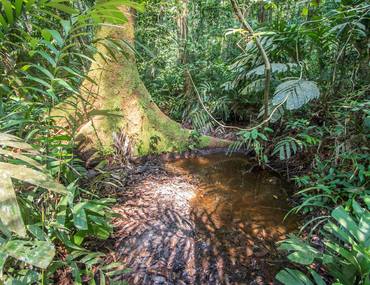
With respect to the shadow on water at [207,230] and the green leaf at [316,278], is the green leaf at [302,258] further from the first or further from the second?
the shadow on water at [207,230]

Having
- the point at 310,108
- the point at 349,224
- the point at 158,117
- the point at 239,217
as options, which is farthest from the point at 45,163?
the point at 310,108

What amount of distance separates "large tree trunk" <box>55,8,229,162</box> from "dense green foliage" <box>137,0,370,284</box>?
1.67 feet

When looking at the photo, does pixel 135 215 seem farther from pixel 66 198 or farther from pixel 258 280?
pixel 258 280

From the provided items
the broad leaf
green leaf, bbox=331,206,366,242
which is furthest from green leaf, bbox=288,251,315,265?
the broad leaf

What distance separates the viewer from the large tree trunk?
136 inches

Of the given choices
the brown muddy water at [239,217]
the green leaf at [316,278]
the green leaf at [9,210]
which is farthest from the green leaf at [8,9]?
the green leaf at [316,278]

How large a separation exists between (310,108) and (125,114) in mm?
2450

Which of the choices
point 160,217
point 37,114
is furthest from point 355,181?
point 37,114

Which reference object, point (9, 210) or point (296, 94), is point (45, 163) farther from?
point (296, 94)

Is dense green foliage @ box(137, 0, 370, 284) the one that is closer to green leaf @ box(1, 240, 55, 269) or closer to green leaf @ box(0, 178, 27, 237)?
green leaf @ box(1, 240, 55, 269)

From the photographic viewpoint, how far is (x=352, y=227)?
1.60 m

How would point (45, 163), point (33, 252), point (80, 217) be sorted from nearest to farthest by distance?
point (33, 252), point (80, 217), point (45, 163)

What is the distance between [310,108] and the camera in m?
3.71

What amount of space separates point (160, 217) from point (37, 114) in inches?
51.2
